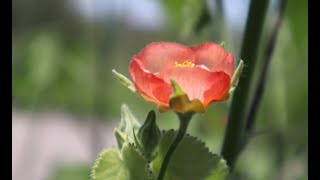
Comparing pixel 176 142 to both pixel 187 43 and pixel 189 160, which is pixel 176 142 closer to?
pixel 189 160

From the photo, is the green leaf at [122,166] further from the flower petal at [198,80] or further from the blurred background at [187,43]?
the blurred background at [187,43]

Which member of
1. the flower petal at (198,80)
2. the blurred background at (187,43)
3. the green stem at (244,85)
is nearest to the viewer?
the flower petal at (198,80)

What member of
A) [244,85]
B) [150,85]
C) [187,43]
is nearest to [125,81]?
[150,85]

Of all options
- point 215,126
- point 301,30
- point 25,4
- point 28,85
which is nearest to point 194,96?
point 301,30

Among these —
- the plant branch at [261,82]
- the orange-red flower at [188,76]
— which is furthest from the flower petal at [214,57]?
the plant branch at [261,82]

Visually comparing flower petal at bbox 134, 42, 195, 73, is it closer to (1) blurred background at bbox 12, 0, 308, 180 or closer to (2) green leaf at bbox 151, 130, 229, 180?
(2) green leaf at bbox 151, 130, 229, 180

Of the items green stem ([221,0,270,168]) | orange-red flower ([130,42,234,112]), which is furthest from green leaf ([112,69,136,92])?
green stem ([221,0,270,168])
